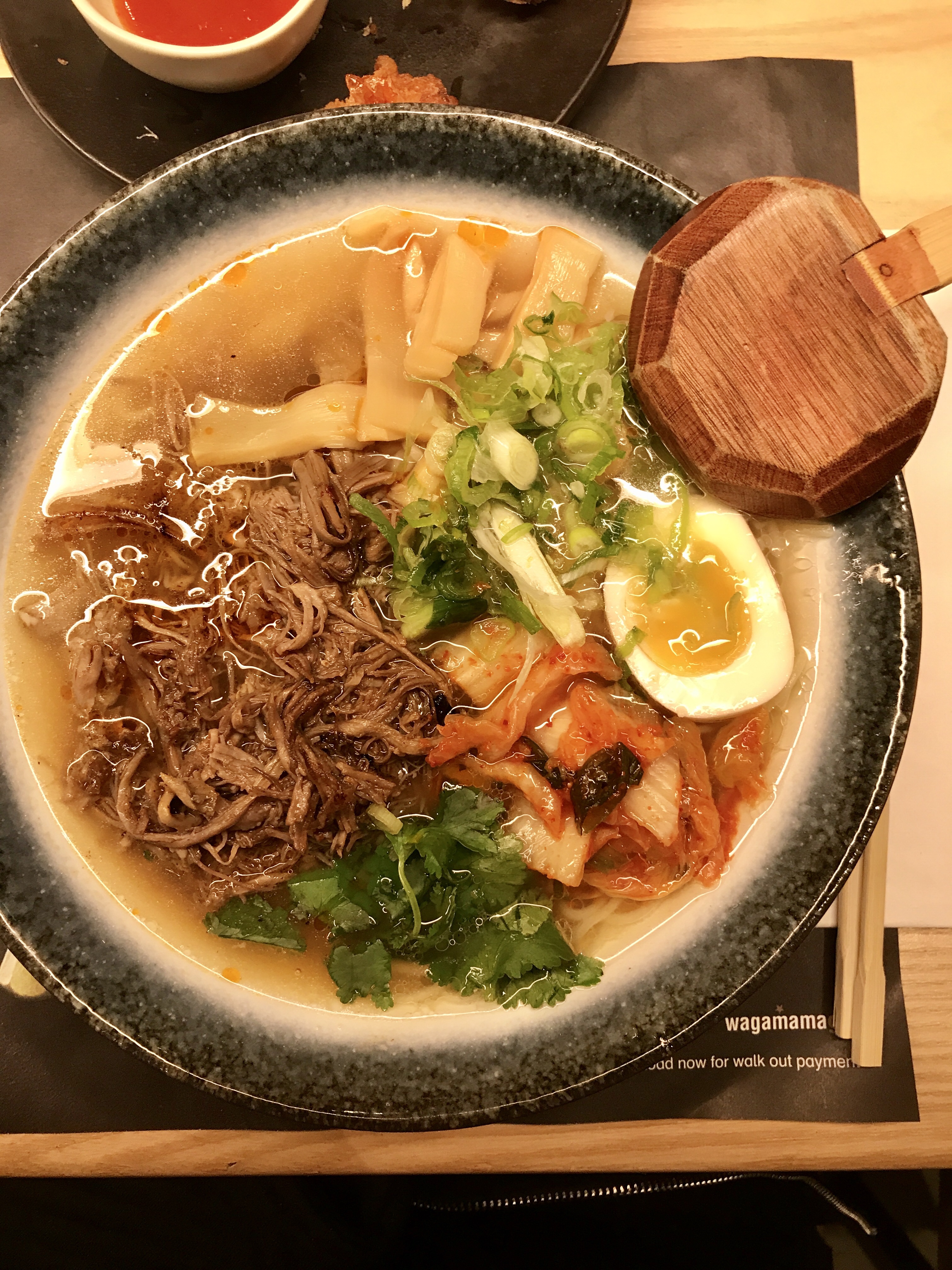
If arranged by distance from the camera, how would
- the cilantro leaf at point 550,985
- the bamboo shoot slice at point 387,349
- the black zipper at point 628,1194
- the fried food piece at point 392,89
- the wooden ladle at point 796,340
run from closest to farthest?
the wooden ladle at point 796,340 → the cilantro leaf at point 550,985 → the bamboo shoot slice at point 387,349 → the fried food piece at point 392,89 → the black zipper at point 628,1194

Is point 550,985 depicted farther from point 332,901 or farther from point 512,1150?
point 512,1150

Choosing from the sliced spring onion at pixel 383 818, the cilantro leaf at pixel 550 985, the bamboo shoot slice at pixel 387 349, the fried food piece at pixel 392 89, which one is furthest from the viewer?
the fried food piece at pixel 392 89

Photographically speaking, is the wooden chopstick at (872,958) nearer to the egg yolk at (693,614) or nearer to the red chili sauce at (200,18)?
the egg yolk at (693,614)

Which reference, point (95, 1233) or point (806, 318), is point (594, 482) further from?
point (95, 1233)

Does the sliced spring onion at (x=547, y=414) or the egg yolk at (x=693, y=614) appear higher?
the sliced spring onion at (x=547, y=414)

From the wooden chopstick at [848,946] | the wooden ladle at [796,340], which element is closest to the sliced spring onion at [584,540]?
the wooden ladle at [796,340]

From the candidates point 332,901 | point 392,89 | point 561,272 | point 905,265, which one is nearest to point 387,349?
point 561,272

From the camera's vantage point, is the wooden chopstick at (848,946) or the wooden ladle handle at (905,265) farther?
the wooden chopstick at (848,946)
